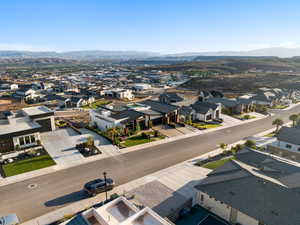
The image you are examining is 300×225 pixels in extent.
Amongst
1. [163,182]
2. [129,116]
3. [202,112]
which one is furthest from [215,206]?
[202,112]

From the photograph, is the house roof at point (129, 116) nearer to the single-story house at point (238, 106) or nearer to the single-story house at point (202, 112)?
the single-story house at point (202, 112)

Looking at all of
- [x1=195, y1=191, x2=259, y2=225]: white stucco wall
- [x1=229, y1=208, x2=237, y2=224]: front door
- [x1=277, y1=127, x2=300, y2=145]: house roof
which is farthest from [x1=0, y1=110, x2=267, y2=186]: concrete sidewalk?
[x1=229, y1=208, x2=237, y2=224]: front door

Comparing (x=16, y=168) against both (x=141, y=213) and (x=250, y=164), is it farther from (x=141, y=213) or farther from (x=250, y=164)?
(x=250, y=164)

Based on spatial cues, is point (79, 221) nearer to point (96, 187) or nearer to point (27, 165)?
point (96, 187)

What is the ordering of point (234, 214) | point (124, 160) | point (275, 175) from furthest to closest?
A: 1. point (124, 160)
2. point (275, 175)
3. point (234, 214)

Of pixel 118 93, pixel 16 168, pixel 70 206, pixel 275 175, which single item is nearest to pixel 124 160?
pixel 70 206

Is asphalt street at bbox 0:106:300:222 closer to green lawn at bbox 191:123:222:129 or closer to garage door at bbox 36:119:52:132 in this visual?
green lawn at bbox 191:123:222:129
